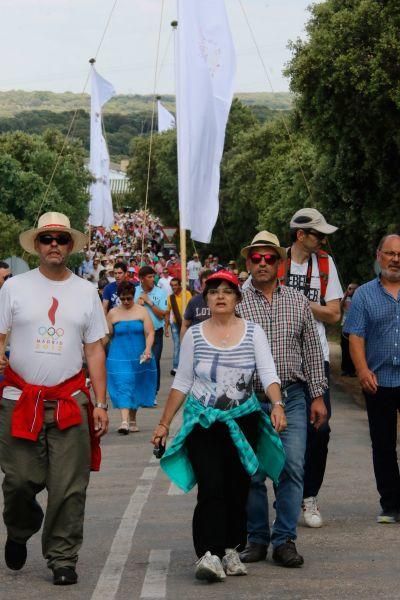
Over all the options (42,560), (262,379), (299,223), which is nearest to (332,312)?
(299,223)

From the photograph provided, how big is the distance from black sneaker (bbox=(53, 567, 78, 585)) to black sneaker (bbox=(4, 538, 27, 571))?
1.10ft

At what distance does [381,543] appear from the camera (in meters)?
8.81

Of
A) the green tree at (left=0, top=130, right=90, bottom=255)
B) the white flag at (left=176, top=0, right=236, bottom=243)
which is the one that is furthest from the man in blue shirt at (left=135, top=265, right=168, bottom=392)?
the green tree at (left=0, top=130, right=90, bottom=255)

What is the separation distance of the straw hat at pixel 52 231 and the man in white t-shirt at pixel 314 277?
1736 millimetres

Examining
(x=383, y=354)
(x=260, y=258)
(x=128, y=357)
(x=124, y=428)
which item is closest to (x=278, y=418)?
(x=260, y=258)

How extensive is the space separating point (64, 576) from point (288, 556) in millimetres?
1282

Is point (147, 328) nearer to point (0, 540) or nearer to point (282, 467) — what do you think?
point (0, 540)

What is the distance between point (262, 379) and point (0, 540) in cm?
228

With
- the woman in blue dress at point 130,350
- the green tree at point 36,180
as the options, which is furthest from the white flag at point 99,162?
the woman in blue dress at point 130,350

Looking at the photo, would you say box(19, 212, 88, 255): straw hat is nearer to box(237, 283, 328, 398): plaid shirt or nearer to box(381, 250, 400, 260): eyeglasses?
box(237, 283, 328, 398): plaid shirt

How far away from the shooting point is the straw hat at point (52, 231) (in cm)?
796

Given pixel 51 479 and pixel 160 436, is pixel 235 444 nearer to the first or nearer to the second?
pixel 160 436

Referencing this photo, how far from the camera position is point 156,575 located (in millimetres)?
7844

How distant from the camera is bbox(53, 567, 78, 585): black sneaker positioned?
24.9ft
